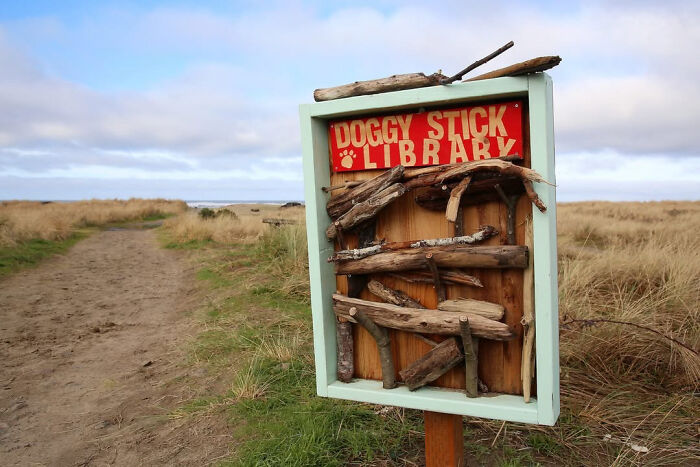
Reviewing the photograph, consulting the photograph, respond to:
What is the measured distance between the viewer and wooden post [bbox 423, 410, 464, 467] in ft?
7.84

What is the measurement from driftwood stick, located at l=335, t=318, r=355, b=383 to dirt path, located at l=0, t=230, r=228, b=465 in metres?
1.42

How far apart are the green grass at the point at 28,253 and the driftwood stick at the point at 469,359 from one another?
33.3 feet

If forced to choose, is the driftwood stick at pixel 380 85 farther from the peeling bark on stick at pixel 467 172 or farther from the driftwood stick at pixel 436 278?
the driftwood stick at pixel 436 278

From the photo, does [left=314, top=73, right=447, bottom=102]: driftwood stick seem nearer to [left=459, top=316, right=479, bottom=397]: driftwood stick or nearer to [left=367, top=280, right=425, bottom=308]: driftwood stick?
[left=367, top=280, right=425, bottom=308]: driftwood stick

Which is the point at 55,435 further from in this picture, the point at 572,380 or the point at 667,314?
the point at 667,314

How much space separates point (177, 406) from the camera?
4184 millimetres

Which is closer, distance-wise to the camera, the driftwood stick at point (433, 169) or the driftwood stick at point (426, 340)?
the driftwood stick at point (433, 169)

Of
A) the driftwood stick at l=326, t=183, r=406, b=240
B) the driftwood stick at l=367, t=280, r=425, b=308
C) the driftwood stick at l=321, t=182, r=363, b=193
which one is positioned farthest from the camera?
the driftwood stick at l=321, t=182, r=363, b=193

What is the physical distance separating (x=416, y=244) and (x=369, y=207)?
249 mm

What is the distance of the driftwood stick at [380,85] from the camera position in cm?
207

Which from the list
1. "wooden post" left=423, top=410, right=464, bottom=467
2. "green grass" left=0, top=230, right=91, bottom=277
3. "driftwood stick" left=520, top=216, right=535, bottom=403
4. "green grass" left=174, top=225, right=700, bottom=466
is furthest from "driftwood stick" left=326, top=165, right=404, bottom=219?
"green grass" left=0, top=230, right=91, bottom=277

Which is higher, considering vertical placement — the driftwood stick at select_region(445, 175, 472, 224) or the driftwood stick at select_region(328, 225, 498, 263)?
the driftwood stick at select_region(445, 175, 472, 224)

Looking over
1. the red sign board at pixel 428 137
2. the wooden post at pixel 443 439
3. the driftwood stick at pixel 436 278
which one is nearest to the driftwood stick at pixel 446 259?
the driftwood stick at pixel 436 278

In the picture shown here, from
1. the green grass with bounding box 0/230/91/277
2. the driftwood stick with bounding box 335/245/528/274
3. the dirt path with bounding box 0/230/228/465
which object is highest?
the driftwood stick with bounding box 335/245/528/274
